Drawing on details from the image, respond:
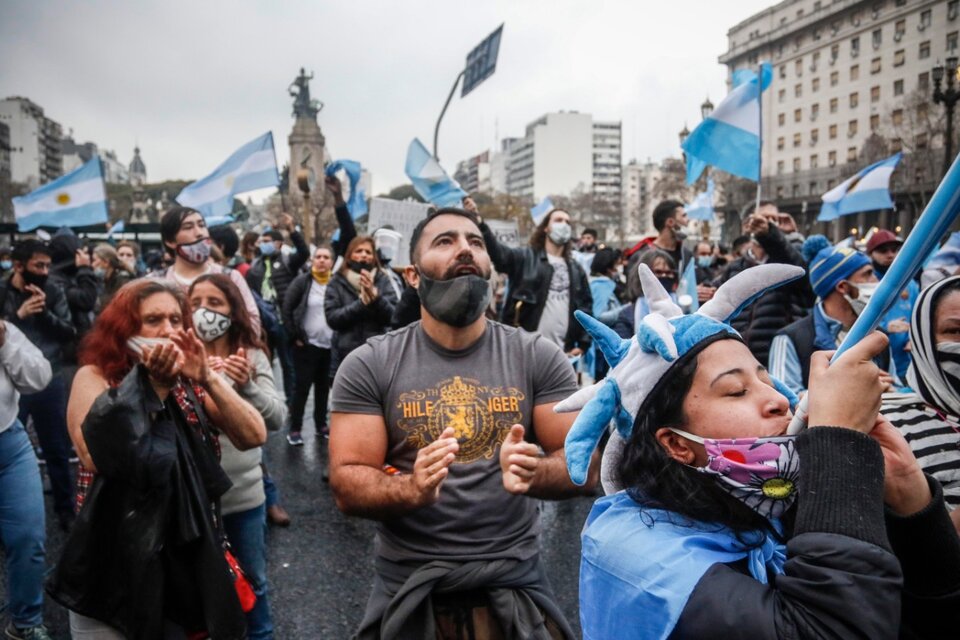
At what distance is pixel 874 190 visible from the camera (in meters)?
9.04

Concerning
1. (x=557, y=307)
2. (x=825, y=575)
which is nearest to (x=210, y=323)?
(x=825, y=575)

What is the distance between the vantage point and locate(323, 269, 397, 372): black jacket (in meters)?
5.61

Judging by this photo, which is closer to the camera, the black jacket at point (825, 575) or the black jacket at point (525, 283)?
the black jacket at point (825, 575)

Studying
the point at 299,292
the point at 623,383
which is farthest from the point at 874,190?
the point at 623,383

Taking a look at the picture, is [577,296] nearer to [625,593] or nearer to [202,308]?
[202,308]

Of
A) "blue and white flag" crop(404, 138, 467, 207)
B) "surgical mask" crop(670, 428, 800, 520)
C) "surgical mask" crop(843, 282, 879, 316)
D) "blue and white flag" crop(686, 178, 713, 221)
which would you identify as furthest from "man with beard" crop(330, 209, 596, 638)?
"blue and white flag" crop(686, 178, 713, 221)

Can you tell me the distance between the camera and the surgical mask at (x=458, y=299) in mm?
2293

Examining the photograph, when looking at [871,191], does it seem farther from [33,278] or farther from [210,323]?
[33,278]

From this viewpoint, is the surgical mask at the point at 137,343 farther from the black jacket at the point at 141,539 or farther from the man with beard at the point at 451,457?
the man with beard at the point at 451,457

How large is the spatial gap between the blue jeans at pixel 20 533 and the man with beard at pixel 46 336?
5.46 feet

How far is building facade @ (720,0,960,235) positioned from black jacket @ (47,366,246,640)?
161ft

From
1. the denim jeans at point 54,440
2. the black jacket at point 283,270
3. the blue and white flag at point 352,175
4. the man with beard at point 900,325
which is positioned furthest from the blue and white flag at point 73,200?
the man with beard at point 900,325

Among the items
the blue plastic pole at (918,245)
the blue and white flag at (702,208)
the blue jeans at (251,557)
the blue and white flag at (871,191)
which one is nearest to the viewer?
the blue plastic pole at (918,245)

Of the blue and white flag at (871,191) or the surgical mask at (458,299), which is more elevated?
the blue and white flag at (871,191)
